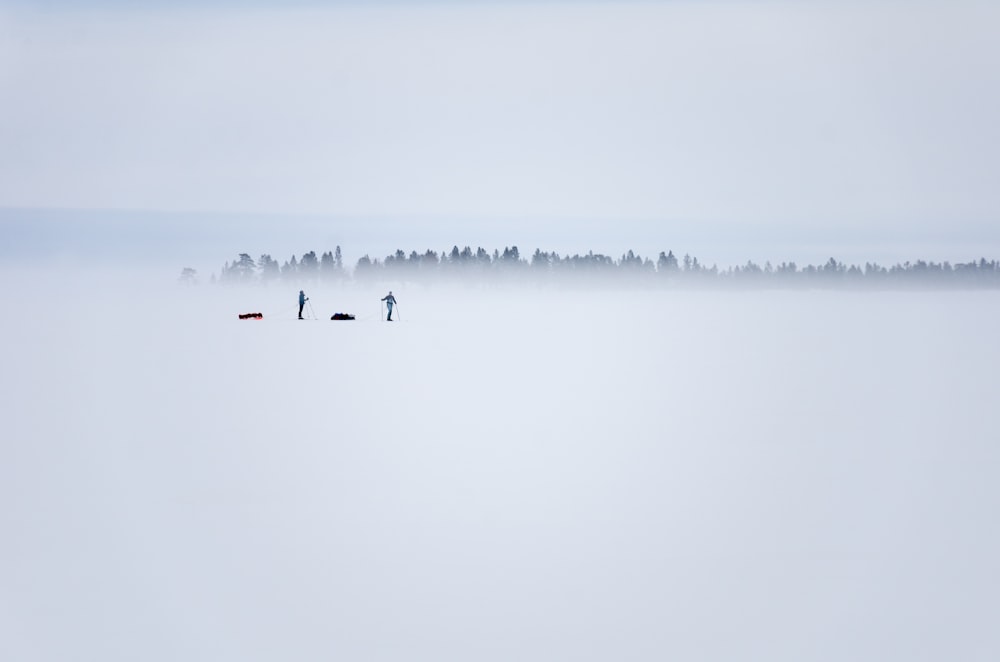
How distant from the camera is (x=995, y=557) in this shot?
68.4ft

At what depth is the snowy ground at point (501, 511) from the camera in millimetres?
17641

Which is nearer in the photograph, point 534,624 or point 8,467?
point 534,624

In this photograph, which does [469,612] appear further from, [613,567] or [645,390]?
[645,390]

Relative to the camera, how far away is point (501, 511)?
2491 centimetres

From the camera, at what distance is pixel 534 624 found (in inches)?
698

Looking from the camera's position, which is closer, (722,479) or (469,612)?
(469,612)

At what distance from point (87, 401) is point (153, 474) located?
50.8 feet

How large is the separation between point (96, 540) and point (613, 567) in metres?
9.72

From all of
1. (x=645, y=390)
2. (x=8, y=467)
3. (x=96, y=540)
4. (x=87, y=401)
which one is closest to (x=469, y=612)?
(x=96, y=540)

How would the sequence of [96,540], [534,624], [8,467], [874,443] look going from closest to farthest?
[534,624] → [96,540] → [8,467] → [874,443]

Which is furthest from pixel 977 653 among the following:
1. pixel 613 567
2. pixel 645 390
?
pixel 645 390

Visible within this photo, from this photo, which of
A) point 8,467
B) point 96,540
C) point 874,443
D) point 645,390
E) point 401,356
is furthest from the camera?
point 401,356

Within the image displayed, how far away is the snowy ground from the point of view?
17.6 metres

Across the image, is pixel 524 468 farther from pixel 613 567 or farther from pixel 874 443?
pixel 874 443
